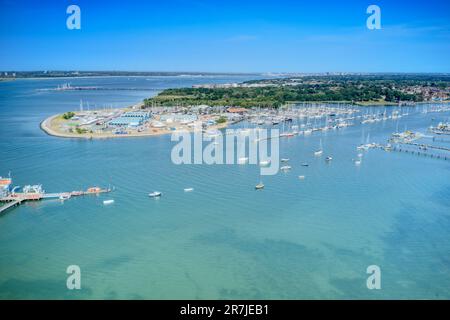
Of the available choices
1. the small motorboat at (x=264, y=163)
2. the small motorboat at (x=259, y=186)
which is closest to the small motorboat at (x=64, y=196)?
the small motorboat at (x=259, y=186)

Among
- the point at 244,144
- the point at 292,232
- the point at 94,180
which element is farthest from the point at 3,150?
the point at 292,232

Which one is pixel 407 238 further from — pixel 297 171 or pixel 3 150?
pixel 3 150

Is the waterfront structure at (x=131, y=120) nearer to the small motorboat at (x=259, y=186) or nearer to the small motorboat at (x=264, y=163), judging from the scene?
the small motorboat at (x=264, y=163)

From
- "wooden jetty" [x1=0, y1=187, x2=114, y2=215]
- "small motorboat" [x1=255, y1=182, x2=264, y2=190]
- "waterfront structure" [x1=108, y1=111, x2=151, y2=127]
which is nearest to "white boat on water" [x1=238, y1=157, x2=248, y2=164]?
"small motorboat" [x1=255, y1=182, x2=264, y2=190]

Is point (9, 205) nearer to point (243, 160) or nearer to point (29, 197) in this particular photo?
point (29, 197)

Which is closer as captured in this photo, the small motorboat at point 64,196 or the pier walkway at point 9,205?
the pier walkway at point 9,205

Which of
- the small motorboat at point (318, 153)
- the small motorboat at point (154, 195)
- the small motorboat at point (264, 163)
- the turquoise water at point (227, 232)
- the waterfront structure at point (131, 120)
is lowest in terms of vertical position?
the turquoise water at point (227, 232)

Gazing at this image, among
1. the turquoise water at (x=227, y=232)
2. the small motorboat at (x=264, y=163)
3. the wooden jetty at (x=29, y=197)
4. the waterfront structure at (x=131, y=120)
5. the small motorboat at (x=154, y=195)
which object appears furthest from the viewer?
the waterfront structure at (x=131, y=120)
